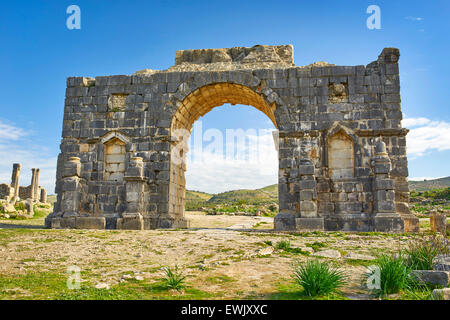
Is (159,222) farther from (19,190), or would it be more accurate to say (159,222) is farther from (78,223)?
(19,190)

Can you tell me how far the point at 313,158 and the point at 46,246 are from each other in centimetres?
843

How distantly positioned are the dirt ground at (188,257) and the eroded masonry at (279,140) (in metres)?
1.92

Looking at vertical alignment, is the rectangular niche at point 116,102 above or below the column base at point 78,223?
above

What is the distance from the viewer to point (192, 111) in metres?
14.5

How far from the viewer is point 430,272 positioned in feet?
15.0

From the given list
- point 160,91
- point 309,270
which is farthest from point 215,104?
point 309,270

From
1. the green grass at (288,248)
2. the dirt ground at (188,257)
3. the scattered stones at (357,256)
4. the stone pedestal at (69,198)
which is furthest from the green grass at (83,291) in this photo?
the stone pedestal at (69,198)

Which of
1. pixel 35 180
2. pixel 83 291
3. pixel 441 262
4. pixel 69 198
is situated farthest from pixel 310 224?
pixel 35 180

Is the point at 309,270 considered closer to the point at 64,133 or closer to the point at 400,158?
the point at 400,158

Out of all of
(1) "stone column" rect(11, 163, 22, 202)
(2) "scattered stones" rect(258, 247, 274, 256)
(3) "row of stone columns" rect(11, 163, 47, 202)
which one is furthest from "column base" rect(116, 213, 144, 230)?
(1) "stone column" rect(11, 163, 22, 202)

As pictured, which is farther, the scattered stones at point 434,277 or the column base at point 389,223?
the column base at point 389,223

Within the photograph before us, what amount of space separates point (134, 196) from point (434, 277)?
9.60m

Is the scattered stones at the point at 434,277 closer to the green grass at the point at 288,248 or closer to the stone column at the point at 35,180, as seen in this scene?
the green grass at the point at 288,248

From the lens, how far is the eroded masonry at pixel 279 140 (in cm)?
1184
